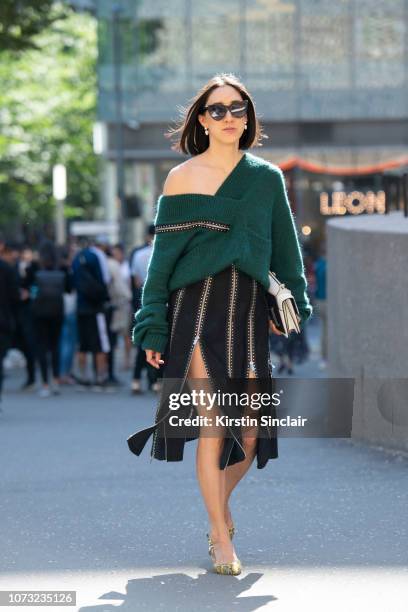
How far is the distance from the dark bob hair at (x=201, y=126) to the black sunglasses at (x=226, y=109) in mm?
58

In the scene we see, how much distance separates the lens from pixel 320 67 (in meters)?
43.0

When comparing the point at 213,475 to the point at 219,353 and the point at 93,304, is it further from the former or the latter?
the point at 93,304

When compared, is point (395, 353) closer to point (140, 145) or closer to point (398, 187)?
point (398, 187)

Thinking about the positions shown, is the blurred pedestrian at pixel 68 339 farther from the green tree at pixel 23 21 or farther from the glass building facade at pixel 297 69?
the glass building facade at pixel 297 69

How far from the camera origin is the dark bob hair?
19.5 ft

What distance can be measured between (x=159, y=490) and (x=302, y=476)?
916mm

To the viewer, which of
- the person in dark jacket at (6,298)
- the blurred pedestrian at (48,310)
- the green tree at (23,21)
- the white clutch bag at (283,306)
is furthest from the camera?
the green tree at (23,21)

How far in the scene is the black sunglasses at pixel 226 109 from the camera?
19.3ft

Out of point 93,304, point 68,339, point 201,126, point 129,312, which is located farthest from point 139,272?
point 201,126

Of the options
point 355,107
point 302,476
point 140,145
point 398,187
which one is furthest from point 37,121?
point 302,476

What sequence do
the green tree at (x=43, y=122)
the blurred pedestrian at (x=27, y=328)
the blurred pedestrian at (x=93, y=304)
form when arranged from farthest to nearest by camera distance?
the green tree at (x=43, y=122) → the blurred pedestrian at (x=27, y=328) → the blurred pedestrian at (x=93, y=304)

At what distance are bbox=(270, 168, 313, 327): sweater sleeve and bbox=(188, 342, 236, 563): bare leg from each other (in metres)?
0.45

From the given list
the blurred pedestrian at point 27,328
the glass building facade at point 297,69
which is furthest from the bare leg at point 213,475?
the glass building facade at point 297,69

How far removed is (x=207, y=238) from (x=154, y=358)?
0.48m
